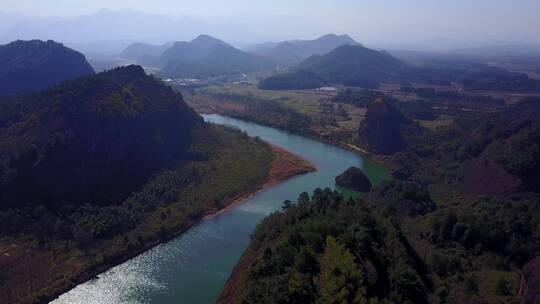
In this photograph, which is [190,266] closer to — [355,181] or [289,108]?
[355,181]

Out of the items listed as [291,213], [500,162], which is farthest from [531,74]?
[291,213]

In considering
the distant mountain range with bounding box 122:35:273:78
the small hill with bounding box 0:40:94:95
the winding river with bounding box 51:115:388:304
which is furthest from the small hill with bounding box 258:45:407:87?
the winding river with bounding box 51:115:388:304

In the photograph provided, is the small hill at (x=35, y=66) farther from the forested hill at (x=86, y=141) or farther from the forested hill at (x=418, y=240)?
the forested hill at (x=418, y=240)

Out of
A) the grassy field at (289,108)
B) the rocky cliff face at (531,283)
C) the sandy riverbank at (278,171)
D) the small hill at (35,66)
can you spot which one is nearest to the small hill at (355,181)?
the sandy riverbank at (278,171)

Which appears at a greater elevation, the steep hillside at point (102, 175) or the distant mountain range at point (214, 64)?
the distant mountain range at point (214, 64)

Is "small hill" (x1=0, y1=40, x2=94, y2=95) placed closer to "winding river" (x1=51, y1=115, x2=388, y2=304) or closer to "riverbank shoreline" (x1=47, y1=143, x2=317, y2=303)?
"riverbank shoreline" (x1=47, y1=143, x2=317, y2=303)

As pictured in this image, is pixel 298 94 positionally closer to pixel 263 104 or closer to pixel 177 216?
pixel 263 104
